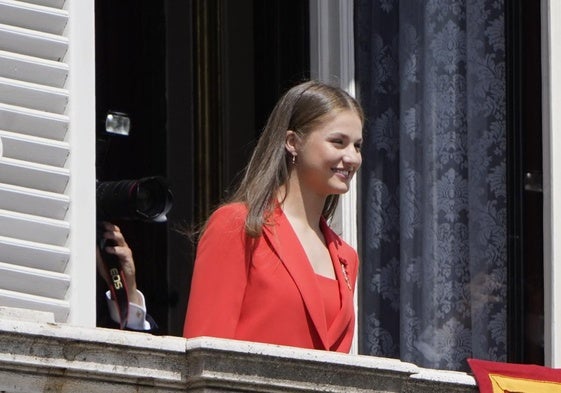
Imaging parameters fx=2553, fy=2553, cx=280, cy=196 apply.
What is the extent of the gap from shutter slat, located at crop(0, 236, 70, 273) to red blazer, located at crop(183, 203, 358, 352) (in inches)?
16.8

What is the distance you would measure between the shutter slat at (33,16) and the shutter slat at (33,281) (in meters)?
0.72

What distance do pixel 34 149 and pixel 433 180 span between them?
1.79m

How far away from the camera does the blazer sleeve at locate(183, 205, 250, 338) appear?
6.88 meters

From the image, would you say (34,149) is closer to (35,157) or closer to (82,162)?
(35,157)

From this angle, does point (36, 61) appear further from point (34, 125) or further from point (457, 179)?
point (457, 179)

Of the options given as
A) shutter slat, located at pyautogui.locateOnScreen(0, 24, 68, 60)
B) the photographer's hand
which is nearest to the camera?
the photographer's hand

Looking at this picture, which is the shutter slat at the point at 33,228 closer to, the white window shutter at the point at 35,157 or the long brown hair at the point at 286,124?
the white window shutter at the point at 35,157

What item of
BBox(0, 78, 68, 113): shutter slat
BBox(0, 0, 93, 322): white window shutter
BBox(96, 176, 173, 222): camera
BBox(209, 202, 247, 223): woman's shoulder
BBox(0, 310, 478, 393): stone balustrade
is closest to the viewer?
BBox(0, 310, 478, 393): stone balustrade

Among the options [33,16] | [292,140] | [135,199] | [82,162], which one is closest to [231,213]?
[292,140]

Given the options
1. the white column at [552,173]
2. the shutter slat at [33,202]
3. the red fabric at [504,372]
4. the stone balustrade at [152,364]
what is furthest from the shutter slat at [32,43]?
the white column at [552,173]

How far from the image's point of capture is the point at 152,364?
20.7 ft

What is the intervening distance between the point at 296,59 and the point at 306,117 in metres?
1.57

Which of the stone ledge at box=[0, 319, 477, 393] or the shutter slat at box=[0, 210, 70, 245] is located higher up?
the shutter slat at box=[0, 210, 70, 245]

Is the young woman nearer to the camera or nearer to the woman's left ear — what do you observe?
the woman's left ear
